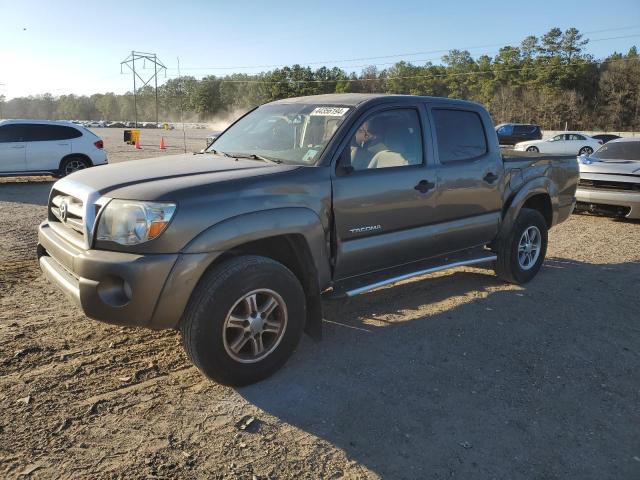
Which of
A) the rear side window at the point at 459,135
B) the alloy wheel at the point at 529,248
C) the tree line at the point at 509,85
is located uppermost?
the tree line at the point at 509,85

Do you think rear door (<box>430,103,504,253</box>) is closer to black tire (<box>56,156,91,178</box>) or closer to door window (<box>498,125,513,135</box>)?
black tire (<box>56,156,91,178</box>)

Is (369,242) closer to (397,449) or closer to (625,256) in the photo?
(397,449)

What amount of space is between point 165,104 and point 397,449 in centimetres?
16842

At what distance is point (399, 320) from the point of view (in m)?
4.57

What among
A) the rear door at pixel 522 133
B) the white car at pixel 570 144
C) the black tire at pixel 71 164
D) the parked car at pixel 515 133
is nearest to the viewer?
the black tire at pixel 71 164

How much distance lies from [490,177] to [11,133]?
12.6m

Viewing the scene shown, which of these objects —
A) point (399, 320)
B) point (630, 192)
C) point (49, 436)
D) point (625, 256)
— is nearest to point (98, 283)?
point (49, 436)

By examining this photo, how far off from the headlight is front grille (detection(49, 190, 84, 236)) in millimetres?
299

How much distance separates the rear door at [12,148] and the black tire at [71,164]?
0.85 m

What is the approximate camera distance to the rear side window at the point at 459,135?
182 inches

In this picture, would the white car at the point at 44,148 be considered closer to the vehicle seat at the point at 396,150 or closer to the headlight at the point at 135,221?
the vehicle seat at the point at 396,150

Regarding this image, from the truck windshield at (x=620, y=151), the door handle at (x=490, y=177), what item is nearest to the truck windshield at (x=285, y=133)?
the door handle at (x=490, y=177)

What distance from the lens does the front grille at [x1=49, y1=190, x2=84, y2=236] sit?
3283mm

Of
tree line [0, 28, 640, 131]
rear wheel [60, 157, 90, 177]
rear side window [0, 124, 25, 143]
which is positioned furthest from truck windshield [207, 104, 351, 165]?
tree line [0, 28, 640, 131]
